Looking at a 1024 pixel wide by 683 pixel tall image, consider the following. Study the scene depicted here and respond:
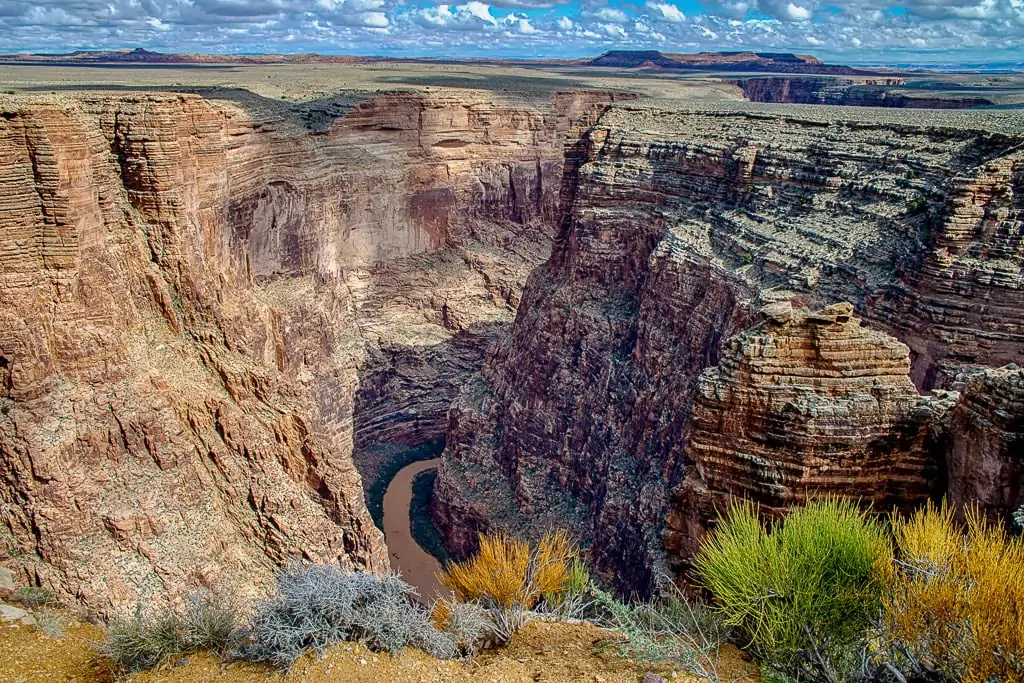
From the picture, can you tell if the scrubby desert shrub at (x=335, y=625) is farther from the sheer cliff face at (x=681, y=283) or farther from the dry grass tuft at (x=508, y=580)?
the sheer cliff face at (x=681, y=283)

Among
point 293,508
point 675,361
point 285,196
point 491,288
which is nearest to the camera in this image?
point 293,508

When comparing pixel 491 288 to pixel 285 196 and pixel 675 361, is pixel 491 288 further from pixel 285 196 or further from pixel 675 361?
pixel 675 361

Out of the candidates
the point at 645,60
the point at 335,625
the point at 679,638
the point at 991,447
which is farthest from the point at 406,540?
the point at 645,60

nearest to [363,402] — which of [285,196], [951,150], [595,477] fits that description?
[285,196]

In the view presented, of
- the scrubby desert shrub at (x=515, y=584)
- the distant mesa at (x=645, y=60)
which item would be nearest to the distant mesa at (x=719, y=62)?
the distant mesa at (x=645, y=60)

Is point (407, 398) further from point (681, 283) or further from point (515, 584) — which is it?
point (515, 584)

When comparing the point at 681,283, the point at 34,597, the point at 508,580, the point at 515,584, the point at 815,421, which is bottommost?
the point at 34,597
